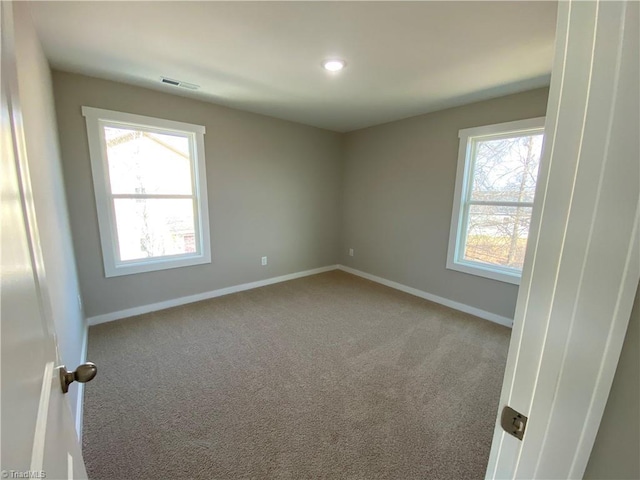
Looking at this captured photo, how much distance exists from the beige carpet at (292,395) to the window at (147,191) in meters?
0.70

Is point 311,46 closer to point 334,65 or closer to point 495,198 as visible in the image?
point 334,65

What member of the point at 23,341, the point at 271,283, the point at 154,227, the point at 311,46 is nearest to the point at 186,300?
the point at 154,227

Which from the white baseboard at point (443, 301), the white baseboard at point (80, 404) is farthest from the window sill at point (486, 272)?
the white baseboard at point (80, 404)

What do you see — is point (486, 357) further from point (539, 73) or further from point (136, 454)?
point (136, 454)

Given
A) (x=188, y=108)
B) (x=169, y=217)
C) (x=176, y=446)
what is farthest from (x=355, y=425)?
(x=188, y=108)

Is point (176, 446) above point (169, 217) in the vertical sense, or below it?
below

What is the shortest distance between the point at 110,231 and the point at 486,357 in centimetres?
382

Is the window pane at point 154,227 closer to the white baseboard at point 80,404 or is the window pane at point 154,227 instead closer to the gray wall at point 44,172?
the gray wall at point 44,172

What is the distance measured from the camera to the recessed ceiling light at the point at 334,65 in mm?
2168

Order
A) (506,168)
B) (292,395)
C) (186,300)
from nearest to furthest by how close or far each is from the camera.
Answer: (292,395)
(506,168)
(186,300)

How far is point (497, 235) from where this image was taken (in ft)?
10.2

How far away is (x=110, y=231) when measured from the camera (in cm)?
284

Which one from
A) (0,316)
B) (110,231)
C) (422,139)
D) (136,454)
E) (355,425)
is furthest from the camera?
(422,139)

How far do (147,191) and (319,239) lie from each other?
2589mm
